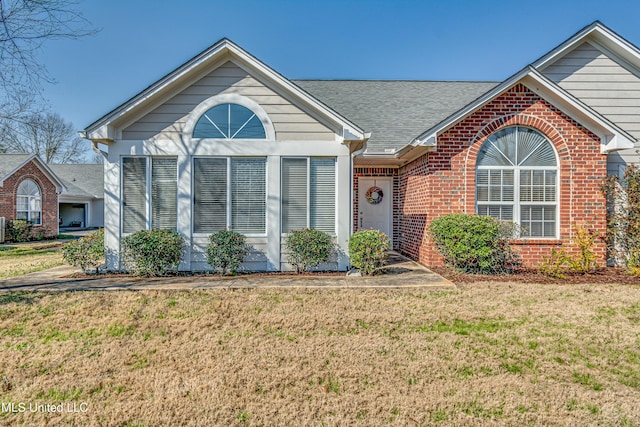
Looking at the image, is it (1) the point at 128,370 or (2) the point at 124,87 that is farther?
(2) the point at 124,87

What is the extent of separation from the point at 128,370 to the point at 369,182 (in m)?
9.53

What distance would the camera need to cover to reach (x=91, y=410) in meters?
3.12

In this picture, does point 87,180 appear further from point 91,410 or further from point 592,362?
point 592,362

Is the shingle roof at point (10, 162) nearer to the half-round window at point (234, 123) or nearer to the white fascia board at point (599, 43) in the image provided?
the half-round window at point (234, 123)

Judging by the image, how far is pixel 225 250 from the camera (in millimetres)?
7660

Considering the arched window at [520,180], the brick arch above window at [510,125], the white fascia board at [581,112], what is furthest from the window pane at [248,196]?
the white fascia board at [581,112]

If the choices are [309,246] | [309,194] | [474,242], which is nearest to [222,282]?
[309,246]

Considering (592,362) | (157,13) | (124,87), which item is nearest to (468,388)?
(592,362)

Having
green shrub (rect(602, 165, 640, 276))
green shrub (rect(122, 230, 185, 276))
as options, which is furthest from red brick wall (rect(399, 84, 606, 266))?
green shrub (rect(122, 230, 185, 276))

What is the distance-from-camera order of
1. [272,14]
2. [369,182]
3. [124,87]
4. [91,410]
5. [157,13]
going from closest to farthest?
[91,410] < [157,13] < [369,182] < [272,14] < [124,87]

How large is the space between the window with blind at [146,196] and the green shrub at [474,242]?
20.5 ft

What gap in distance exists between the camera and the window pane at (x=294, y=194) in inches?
324

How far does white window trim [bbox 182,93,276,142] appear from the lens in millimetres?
8078

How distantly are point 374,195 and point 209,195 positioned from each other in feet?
19.5
